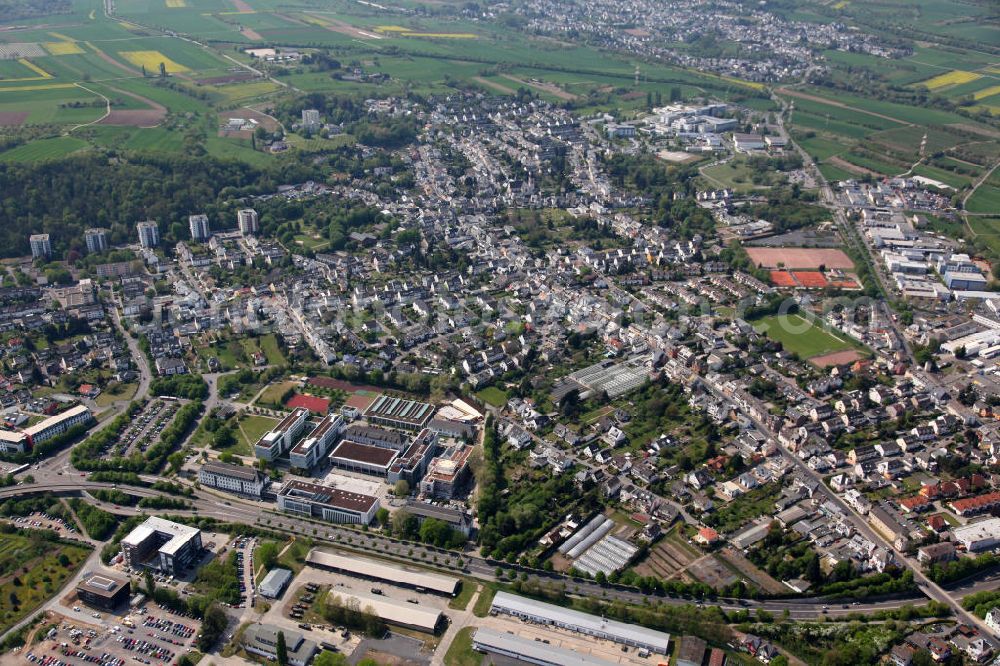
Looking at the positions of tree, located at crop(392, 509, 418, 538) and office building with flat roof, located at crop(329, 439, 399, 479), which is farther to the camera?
office building with flat roof, located at crop(329, 439, 399, 479)

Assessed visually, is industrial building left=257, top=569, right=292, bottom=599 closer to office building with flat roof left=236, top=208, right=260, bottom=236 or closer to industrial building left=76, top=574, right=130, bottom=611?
industrial building left=76, top=574, right=130, bottom=611

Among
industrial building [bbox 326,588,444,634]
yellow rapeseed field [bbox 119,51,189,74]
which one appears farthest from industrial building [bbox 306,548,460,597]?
yellow rapeseed field [bbox 119,51,189,74]

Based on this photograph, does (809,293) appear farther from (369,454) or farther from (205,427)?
(205,427)

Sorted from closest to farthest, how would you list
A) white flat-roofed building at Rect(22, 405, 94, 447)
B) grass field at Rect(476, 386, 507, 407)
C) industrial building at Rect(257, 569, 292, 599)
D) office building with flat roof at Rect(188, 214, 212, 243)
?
industrial building at Rect(257, 569, 292, 599)
white flat-roofed building at Rect(22, 405, 94, 447)
grass field at Rect(476, 386, 507, 407)
office building with flat roof at Rect(188, 214, 212, 243)

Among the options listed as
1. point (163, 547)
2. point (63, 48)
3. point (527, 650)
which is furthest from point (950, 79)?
point (63, 48)

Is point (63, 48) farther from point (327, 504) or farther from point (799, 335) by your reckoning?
point (799, 335)

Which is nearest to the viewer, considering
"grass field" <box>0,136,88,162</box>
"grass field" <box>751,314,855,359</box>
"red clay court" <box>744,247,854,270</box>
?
"grass field" <box>751,314,855,359</box>

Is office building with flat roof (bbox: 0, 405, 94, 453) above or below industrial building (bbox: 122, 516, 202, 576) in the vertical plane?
below

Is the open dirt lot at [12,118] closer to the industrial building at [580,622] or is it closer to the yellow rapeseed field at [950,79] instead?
the industrial building at [580,622]
